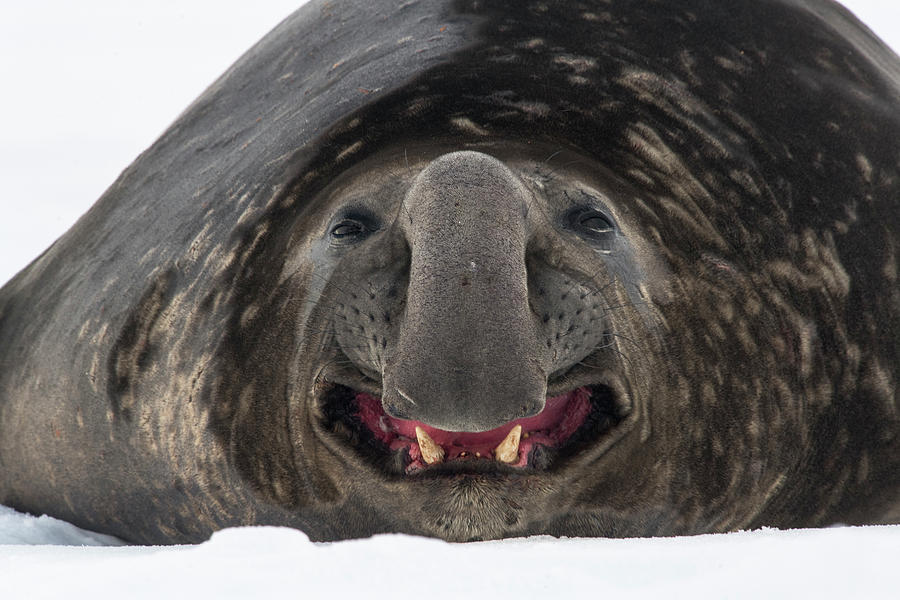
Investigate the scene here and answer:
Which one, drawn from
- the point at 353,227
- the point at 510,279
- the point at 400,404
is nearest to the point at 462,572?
the point at 400,404

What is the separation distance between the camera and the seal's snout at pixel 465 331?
2477mm

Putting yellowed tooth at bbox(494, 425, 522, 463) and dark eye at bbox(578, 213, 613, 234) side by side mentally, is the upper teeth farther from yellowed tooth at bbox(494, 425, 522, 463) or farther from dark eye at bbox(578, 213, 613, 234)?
dark eye at bbox(578, 213, 613, 234)

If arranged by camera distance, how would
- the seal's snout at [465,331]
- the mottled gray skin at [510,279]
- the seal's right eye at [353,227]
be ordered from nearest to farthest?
the seal's snout at [465,331] < the mottled gray skin at [510,279] < the seal's right eye at [353,227]

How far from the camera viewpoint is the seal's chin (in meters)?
2.80

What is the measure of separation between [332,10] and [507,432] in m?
2.14

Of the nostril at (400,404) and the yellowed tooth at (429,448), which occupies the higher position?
the nostril at (400,404)

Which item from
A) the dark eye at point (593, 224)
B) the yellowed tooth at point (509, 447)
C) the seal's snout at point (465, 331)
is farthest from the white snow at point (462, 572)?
the dark eye at point (593, 224)

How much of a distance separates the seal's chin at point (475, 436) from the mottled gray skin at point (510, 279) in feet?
0.09

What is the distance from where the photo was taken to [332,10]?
441 centimetres

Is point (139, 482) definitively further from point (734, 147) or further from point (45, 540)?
point (734, 147)

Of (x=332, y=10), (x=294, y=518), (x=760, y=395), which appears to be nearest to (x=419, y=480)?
(x=294, y=518)

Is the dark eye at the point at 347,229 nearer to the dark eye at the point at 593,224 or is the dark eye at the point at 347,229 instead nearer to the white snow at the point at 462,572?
the dark eye at the point at 593,224

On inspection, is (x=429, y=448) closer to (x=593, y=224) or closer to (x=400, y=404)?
(x=400, y=404)

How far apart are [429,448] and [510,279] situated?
481 millimetres
